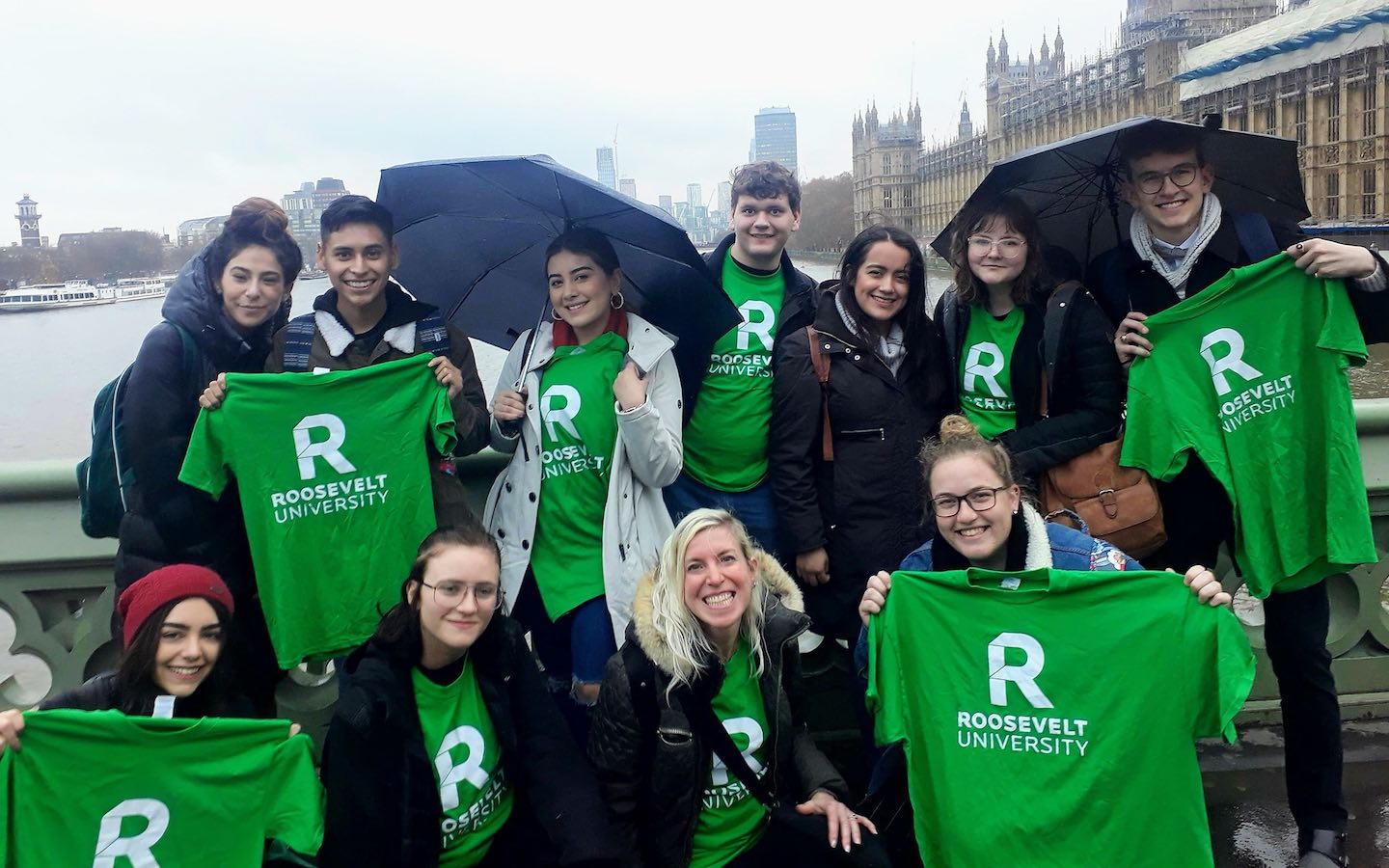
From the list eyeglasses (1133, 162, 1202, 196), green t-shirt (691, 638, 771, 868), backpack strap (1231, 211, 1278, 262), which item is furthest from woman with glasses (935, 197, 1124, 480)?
green t-shirt (691, 638, 771, 868)

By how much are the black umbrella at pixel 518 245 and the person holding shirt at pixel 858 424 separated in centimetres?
34

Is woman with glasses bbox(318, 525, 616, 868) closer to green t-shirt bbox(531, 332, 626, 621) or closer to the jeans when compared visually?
green t-shirt bbox(531, 332, 626, 621)

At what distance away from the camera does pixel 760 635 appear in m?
2.99

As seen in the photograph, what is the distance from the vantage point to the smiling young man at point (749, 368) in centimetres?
352

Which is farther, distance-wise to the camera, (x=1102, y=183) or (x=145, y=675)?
(x=1102, y=183)

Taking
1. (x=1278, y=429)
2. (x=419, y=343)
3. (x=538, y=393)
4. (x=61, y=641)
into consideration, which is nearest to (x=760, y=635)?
(x=538, y=393)

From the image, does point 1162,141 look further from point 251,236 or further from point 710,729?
point 251,236

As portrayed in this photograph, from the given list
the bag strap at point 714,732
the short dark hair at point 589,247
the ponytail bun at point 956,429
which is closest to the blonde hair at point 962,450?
the ponytail bun at point 956,429

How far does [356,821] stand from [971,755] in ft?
5.14

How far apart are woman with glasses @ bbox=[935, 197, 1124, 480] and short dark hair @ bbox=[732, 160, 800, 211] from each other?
0.59 meters

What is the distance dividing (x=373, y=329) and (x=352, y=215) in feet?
1.19

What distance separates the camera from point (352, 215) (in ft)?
10.9

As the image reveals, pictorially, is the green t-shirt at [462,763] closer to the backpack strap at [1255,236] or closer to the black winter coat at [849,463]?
the black winter coat at [849,463]

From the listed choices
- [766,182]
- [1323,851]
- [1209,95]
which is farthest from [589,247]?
[1209,95]
